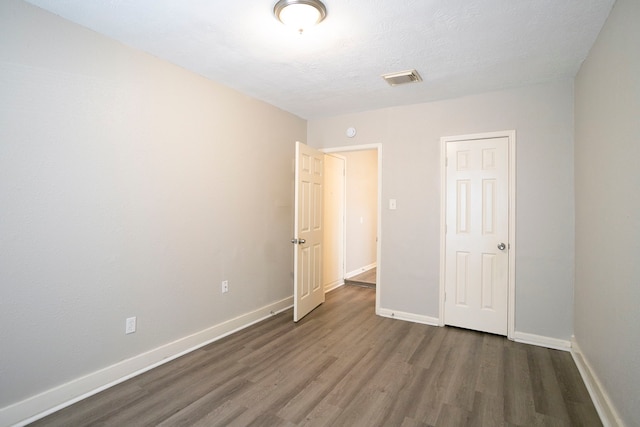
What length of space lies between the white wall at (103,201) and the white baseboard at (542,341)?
113 inches

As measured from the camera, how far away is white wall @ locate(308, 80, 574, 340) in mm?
2965

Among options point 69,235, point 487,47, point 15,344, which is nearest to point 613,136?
point 487,47

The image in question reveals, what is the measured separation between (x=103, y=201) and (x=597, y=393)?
364 centimetres

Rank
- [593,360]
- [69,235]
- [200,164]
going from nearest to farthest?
[69,235] < [593,360] < [200,164]

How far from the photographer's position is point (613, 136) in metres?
1.92

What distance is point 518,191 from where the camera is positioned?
3141 millimetres

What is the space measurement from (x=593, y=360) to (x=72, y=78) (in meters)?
4.13

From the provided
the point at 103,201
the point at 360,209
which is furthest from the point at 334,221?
the point at 103,201

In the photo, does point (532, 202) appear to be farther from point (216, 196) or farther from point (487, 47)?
point (216, 196)

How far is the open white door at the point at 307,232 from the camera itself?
3.63m

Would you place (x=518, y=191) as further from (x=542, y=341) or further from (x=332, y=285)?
(x=332, y=285)


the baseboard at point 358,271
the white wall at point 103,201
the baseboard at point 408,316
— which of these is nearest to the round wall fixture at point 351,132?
the white wall at point 103,201

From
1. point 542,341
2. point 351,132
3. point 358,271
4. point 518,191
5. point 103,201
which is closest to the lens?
point 103,201

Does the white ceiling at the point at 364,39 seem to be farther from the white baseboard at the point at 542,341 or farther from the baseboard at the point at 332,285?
the baseboard at the point at 332,285
